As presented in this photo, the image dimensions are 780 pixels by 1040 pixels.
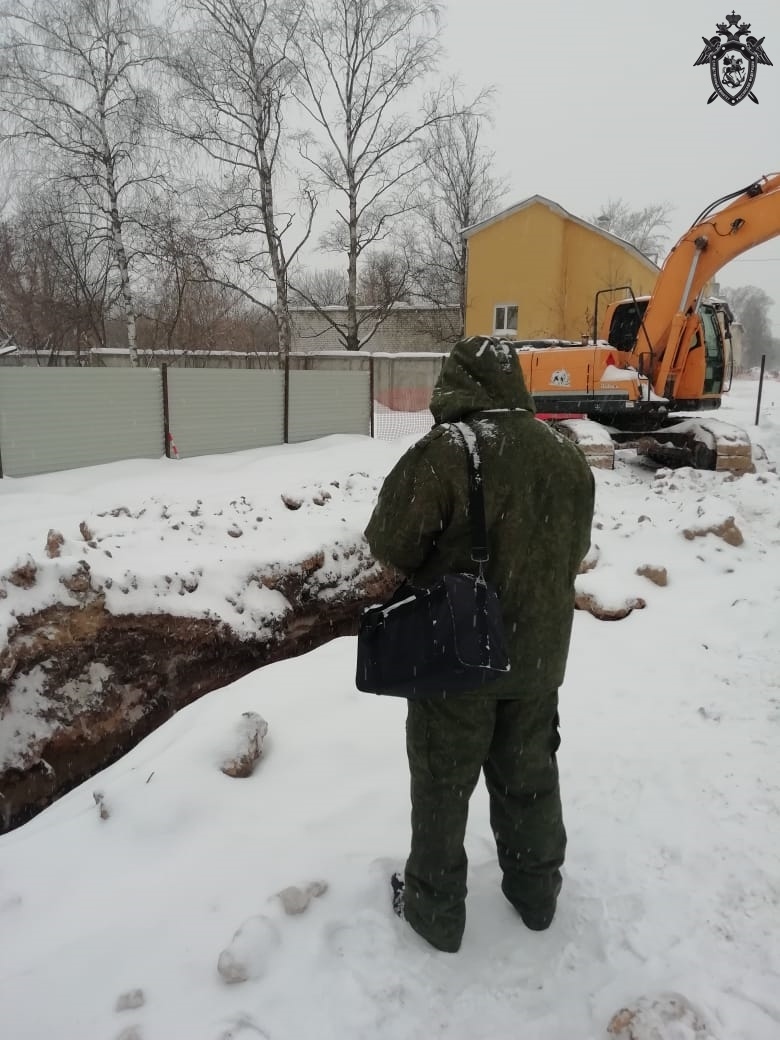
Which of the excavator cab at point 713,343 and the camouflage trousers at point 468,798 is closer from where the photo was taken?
the camouflage trousers at point 468,798

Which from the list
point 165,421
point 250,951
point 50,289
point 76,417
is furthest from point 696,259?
point 50,289

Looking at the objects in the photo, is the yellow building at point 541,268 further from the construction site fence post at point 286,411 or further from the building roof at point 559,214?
the construction site fence post at point 286,411

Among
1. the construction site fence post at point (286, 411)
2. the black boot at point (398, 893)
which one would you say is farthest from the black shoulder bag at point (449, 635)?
the construction site fence post at point (286, 411)

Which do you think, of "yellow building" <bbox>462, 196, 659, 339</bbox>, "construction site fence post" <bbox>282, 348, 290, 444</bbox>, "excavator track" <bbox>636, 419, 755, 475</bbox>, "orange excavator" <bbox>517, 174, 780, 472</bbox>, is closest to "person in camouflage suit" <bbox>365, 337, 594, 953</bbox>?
"orange excavator" <bbox>517, 174, 780, 472</bbox>

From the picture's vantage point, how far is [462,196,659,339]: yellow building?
22.0 m

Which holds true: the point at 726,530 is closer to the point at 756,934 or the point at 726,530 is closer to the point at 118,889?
the point at 756,934

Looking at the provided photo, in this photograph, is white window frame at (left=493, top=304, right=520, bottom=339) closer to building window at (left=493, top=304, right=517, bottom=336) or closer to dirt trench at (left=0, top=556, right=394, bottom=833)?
building window at (left=493, top=304, right=517, bottom=336)

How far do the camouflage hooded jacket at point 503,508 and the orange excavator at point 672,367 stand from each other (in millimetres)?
7790

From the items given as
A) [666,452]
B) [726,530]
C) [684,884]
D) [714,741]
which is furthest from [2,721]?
[666,452]

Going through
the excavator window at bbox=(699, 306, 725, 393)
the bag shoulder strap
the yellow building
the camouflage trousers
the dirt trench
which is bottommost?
the dirt trench

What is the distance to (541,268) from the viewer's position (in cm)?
2214

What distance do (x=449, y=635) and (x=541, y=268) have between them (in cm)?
2266

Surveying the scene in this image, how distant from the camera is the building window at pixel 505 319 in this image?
2297 centimetres

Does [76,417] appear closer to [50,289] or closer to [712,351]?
[712,351]
